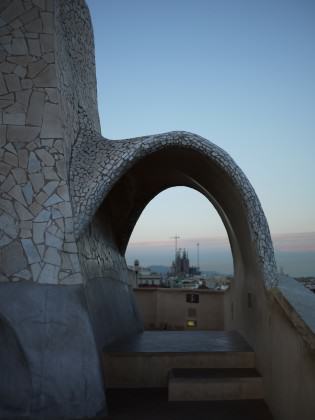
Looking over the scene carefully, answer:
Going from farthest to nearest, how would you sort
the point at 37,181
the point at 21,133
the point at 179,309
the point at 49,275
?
the point at 179,309 → the point at 21,133 → the point at 37,181 → the point at 49,275

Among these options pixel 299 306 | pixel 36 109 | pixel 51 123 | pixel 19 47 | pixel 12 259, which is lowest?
pixel 299 306

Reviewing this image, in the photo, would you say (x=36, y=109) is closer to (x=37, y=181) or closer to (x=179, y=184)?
(x=37, y=181)

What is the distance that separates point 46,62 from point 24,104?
0.63 metres

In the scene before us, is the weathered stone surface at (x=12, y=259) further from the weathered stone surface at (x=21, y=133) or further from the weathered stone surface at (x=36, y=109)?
the weathered stone surface at (x=36, y=109)

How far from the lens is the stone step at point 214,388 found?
497 centimetres

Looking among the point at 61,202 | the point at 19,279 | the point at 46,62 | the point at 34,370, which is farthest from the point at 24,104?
the point at 34,370

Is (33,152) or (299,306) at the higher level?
(33,152)

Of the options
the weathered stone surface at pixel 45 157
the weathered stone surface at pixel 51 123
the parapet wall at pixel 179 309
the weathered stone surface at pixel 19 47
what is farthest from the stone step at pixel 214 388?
the parapet wall at pixel 179 309

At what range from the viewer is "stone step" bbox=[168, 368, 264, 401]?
497 cm

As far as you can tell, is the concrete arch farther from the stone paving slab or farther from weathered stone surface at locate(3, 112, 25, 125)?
the stone paving slab

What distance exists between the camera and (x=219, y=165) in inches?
223

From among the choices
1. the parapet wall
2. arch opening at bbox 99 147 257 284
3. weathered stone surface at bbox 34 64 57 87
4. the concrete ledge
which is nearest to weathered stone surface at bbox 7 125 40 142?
weathered stone surface at bbox 34 64 57 87

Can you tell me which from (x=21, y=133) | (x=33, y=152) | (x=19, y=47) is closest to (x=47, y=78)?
(x=19, y=47)

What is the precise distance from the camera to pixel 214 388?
500 cm
